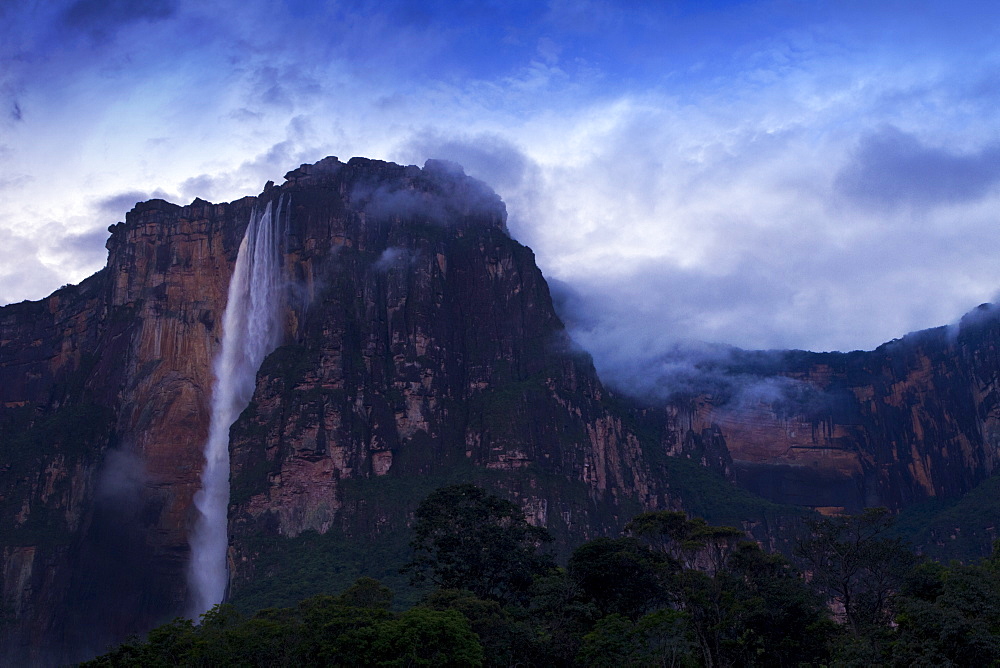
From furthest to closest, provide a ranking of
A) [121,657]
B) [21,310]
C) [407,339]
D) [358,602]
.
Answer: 1. [21,310]
2. [407,339]
3. [358,602]
4. [121,657]

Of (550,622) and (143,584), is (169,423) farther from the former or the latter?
(550,622)

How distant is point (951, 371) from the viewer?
6639 inches

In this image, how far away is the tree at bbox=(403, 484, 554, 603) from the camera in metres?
77.4

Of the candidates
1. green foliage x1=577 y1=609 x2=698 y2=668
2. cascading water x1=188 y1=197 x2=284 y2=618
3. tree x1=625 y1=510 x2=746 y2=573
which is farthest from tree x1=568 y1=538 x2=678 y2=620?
cascading water x1=188 y1=197 x2=284 y2=618

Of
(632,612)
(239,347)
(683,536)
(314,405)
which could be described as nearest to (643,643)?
(683,536)

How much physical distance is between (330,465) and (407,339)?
20741 millimetres

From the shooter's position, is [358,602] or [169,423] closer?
[358,602]

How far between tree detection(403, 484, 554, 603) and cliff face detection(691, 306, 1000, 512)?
103 meters

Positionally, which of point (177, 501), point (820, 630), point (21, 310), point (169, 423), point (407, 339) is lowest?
point (820, 630)

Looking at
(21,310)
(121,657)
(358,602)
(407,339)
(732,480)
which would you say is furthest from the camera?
(732,480)

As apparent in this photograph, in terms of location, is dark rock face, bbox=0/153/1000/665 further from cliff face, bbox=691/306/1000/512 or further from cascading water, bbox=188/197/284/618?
cascading water, bbox=188/197/284/618

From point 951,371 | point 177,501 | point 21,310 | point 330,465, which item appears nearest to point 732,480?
point 951,371

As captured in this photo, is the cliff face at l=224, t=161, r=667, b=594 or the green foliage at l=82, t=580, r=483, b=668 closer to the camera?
the green foliage at l=82, t=580, r=483, b=668

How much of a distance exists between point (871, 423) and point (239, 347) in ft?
332
